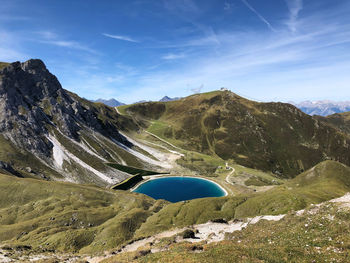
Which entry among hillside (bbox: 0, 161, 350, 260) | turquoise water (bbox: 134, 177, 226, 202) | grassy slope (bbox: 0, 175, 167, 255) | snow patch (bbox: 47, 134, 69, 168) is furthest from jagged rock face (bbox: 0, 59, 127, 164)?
turquoise water (bbox: 134, 177, 226, 202)

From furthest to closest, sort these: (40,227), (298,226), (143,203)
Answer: (143,203) → (40,227) → (298,226)

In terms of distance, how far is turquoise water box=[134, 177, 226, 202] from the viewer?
14577cm

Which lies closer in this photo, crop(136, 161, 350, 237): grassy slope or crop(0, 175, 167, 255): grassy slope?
crop(0, 175, 167, 255): grassy slope

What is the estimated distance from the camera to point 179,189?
6255 inches

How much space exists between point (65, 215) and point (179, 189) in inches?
3673

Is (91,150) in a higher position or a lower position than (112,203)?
higher

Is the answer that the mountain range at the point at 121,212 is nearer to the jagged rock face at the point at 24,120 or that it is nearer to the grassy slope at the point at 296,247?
the grassy slope at the point at 296,247

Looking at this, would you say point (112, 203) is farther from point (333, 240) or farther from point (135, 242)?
point (333, 240)

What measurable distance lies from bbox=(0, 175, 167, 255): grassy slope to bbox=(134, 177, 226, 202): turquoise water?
4618cm

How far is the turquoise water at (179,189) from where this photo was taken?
5739 inches

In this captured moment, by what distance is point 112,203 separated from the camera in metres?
101

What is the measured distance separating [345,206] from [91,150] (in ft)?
618

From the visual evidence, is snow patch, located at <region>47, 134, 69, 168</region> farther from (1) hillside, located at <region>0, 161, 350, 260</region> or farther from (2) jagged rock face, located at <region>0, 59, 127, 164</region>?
(1) hillside, located at <region>0, 161, 350, 260</region>

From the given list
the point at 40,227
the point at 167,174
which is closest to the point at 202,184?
the point at 167,174
